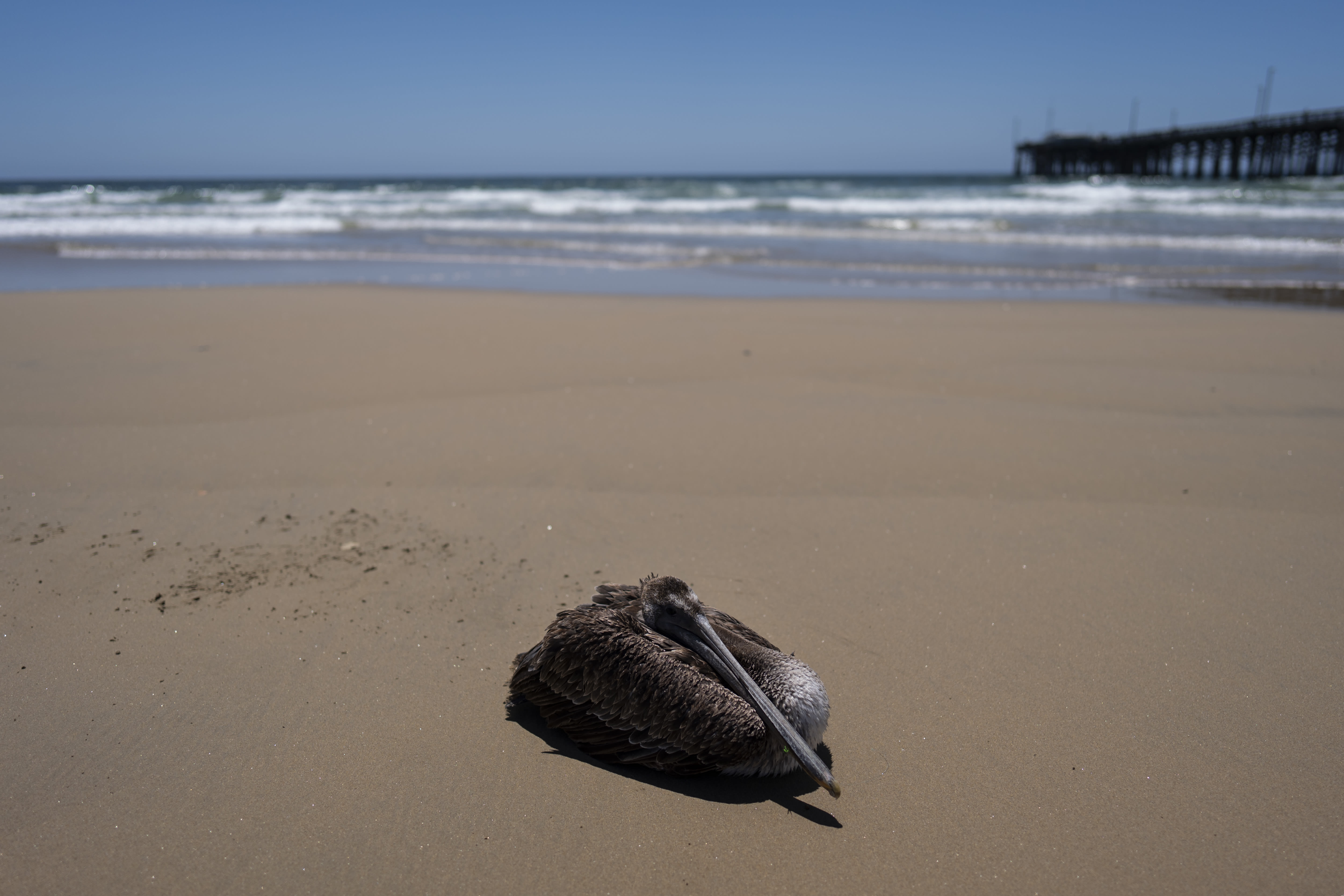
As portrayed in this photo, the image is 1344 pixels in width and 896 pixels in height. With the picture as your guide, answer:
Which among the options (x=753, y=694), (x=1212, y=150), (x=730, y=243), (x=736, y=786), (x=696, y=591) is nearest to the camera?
(x=753, y=694)

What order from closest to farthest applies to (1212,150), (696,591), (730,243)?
1. (696,591)
2. (730,243)
3. (1212,150)

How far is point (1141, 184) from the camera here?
4728cm

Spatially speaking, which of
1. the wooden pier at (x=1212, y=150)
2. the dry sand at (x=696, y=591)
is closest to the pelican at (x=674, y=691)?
the dry sand at (x=696, y=591)

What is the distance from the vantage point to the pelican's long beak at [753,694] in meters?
2.38

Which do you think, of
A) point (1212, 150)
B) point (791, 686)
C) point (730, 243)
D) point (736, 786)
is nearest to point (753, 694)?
point (791, 686)

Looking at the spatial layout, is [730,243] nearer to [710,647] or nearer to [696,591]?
[696,591]

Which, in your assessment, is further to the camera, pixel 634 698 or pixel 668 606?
pixel 668 606

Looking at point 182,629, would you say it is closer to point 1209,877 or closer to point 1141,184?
point 1209,877

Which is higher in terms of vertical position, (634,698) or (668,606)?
(668,606)

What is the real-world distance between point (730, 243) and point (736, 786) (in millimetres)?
17858

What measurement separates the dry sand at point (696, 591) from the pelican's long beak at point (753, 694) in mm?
215

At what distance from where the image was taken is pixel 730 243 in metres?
19.4

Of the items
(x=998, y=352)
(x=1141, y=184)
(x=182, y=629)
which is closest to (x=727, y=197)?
(x=1141, y=184)

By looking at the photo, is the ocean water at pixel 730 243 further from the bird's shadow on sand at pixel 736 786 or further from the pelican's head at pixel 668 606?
the bird's shadow on sand at pixel 736 786
